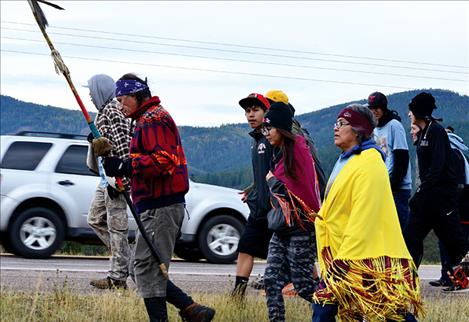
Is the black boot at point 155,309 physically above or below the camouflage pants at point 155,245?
below

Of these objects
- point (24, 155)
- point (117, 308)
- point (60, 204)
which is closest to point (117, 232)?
point (117, 308)

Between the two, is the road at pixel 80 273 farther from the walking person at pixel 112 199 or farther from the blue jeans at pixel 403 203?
the blue jeans at pixel 403 203

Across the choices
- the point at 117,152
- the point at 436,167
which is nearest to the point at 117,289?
the point at 117,152

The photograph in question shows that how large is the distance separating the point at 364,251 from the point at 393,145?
4215 mm

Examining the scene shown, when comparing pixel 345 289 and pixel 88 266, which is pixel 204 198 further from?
pixel 345 289

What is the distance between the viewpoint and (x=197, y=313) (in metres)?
7.88

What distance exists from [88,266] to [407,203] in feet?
16.9

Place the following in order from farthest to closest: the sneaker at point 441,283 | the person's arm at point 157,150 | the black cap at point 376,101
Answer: the sneaker at point 441,283 → the black cap at point 376,101 → the person's arm at point 157,150

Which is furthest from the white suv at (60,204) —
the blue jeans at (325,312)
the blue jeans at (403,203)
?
the blue jeans at (325,312)

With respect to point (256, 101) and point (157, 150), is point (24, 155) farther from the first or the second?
point (157, 150)

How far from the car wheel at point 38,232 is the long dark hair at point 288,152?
7135 millimetres

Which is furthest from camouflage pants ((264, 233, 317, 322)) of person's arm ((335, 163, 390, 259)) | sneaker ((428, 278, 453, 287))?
sneaker ((428, 278, 453, 287))

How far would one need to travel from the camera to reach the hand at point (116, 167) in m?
7.31

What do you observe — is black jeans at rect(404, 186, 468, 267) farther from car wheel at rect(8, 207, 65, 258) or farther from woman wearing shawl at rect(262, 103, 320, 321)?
car wheel at rect(8, 207, 65, 258)
